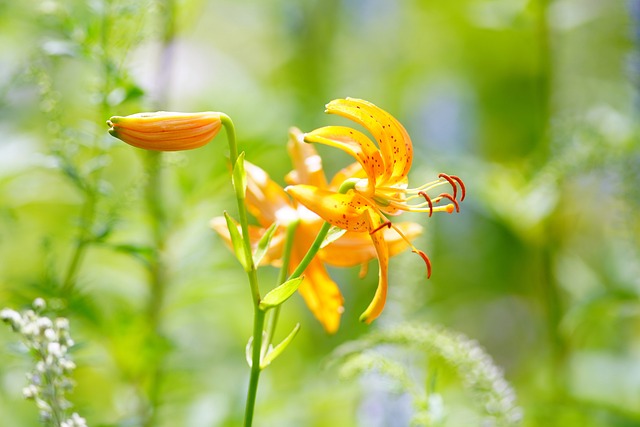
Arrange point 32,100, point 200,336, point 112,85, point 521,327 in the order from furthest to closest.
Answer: point 521,327, point 32,100, point 200,336, point 112,85

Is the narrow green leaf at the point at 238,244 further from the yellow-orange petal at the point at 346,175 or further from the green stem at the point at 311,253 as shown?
the yellow-orange petal at the point at 346,175

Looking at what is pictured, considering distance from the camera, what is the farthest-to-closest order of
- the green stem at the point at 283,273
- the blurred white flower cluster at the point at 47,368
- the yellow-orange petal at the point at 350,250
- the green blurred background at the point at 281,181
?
the green blurred background at the point at 281,181, the yellow-orange petal at the point at 350,250, the green stem at the point at 283,273, the blurred white flower cluster at the point at 47,368

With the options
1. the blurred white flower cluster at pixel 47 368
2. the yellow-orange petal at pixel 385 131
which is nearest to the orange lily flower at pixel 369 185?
the yellow-orange petal at pixel 385 131

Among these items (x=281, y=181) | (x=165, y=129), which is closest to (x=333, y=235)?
(x=165, y=129)

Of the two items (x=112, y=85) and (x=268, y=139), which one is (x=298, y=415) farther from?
(x=112, y=85)

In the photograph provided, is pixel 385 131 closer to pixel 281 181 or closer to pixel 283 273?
pixel 283 273

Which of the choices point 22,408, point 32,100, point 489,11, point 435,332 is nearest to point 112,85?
point 435,332
